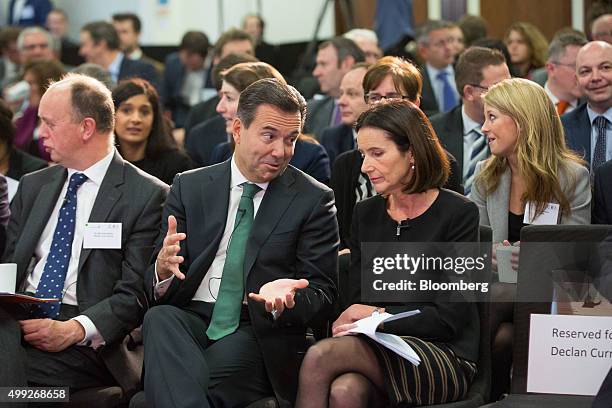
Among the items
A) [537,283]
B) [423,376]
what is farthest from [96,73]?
[537,283]

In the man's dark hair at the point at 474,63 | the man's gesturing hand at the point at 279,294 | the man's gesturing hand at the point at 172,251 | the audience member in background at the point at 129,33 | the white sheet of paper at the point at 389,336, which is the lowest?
the white sheet of paper at the point at 389,336

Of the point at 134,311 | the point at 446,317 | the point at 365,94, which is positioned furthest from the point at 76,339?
the point at 365,94

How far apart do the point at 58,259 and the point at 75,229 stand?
0.14m

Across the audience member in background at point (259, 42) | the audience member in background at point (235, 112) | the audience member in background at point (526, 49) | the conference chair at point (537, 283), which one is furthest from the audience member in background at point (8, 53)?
the conference chair at point (537, 283)

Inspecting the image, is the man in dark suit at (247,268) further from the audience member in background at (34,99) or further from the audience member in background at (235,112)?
the audience member in background at (34,99)

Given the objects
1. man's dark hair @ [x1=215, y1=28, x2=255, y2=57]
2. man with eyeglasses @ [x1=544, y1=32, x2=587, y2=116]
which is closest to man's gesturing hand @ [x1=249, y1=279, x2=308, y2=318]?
man with eyeglasses @ [x1=544, y1=32, x2=587, y2=116]

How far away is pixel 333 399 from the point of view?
3330 mm

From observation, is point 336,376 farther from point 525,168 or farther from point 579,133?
point 579,133

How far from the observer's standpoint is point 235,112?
4.89 m

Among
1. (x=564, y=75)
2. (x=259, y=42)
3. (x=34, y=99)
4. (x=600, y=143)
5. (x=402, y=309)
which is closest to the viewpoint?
(x=402, y=309)

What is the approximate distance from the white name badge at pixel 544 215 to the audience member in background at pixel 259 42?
5.90 metres

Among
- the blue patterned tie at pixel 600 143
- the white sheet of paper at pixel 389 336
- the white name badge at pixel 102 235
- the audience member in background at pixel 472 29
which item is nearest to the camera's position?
the white sheet of paper at pixel 389 336

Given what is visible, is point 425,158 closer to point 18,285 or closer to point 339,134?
point 18,285

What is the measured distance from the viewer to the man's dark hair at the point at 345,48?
279 inches
